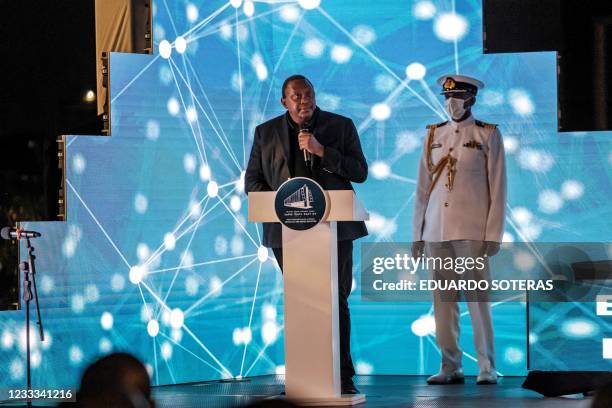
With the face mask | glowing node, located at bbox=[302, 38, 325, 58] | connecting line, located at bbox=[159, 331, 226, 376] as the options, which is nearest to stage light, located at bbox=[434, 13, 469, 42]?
glowing node, located at bbox=[302, 38, 325, 58]

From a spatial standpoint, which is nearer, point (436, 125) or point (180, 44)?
point (436, 125)

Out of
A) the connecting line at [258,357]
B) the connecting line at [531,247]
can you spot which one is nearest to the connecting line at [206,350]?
the connecting line at [258,357]

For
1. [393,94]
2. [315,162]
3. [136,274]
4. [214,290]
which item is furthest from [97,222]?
[393,94]

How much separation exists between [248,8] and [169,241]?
5.27ft

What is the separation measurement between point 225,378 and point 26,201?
1.81 metres

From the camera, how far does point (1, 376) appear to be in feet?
19.2

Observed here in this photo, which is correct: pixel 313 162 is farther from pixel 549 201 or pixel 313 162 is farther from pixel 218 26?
pixel 549 201

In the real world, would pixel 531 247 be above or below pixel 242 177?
below

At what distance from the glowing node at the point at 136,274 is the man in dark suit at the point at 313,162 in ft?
3.73

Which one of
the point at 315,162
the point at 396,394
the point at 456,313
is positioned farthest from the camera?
the point at 456,313

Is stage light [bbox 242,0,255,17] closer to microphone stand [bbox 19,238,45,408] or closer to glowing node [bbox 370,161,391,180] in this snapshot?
glowing node [bbox 370,161,391,180]

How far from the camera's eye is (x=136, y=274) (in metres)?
6.51

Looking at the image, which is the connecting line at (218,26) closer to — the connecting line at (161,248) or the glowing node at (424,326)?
the connecting line at (161,248)

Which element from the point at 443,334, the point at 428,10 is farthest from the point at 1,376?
the point at 428,10
